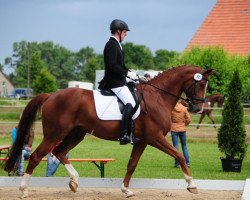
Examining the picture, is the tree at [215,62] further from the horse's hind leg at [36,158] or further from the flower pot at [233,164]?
the horse's hind leg at [36,158]

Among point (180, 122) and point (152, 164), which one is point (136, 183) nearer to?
point (180, 122)

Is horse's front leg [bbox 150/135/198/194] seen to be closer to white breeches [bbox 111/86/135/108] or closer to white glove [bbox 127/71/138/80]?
white breeches [bbox 111/86/135/108]

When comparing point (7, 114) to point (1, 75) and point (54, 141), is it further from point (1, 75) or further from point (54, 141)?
point (1, 75)

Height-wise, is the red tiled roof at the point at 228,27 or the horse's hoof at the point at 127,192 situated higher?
Result: the red tiled roof at the point at 228,27

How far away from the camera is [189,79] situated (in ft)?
33.9

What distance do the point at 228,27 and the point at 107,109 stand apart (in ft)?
156

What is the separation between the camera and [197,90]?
33.7 feet

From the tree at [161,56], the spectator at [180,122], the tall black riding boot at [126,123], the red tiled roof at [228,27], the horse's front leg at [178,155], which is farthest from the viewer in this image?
the tree at [161,56]

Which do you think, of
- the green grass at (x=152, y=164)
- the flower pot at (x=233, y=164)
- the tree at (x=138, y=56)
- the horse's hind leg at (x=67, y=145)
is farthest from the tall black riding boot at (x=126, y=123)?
the tree at (x=138, y=56)

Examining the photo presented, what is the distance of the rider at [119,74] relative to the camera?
32.1 ft

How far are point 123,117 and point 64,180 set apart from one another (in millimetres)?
1637

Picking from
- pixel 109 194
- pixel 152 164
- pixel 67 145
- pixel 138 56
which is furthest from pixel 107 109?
pixel 138 56

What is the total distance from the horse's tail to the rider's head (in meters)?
1.41

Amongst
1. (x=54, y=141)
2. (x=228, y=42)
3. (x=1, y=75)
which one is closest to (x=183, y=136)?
(x=54, y=141)
